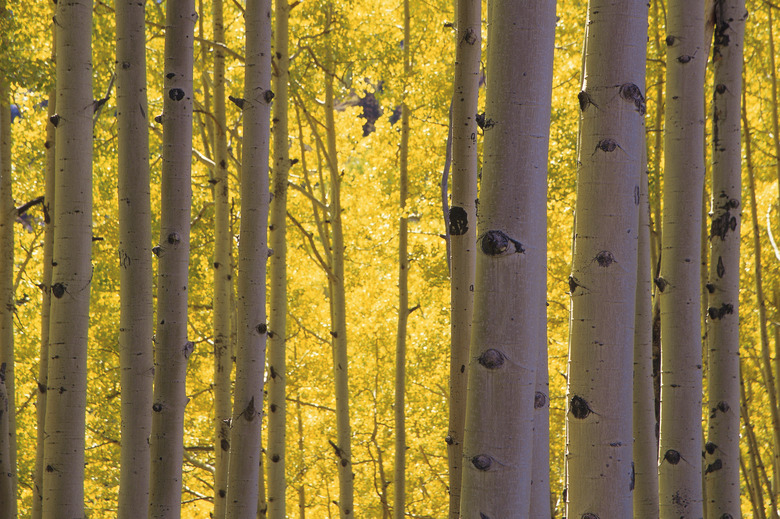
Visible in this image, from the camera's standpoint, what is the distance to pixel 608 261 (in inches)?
83.8

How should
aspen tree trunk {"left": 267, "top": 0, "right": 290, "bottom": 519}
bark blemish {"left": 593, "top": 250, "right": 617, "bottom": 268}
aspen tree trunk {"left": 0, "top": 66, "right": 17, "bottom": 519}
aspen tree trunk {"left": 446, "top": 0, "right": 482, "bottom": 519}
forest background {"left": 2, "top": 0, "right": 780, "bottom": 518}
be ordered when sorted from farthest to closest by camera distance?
forest background {"left": 2, "top": 0, "right": 780, "bottom": 518}, aspen tree trunk {"left": 0, "top": 66, "right": 17, "bottom": 519}, aspen tree trunk {"left": 267, "top": 0, "right": 290, "bottom": 519}, aspen tree trunk {"left": 446, "top": 0, "right": 482, "bottom": 519}, bark blemish {"left": 593, "top": 250, "right": 617, "bottom": 268}

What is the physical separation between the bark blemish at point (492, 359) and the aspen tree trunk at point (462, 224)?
64.5 inches

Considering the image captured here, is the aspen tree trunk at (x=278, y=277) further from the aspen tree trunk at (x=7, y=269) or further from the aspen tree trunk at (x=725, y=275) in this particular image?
the aspen tree trunk at (x=725, y=275)

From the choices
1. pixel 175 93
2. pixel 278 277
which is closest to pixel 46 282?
pixel 278 277

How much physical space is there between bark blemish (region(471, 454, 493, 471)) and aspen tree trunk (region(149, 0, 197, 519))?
7.78ft

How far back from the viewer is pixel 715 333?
148 inches

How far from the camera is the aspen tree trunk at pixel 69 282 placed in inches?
127

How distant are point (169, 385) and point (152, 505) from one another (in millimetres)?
630

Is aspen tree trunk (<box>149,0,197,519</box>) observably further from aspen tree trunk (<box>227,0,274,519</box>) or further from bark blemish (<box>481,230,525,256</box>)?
bark blemish (<box>481,230,525,256</box>)

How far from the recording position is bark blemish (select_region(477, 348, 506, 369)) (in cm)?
167

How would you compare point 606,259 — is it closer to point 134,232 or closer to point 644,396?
point 644,396

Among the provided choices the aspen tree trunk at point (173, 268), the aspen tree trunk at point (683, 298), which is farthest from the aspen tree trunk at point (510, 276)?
the aspen tree trunk at point (173, 268)

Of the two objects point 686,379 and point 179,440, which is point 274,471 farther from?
point 686,379

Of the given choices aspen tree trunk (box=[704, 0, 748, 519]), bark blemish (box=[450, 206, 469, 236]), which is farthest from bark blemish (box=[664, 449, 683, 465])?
bark blemish (box=[450, 206, 469, 236])
